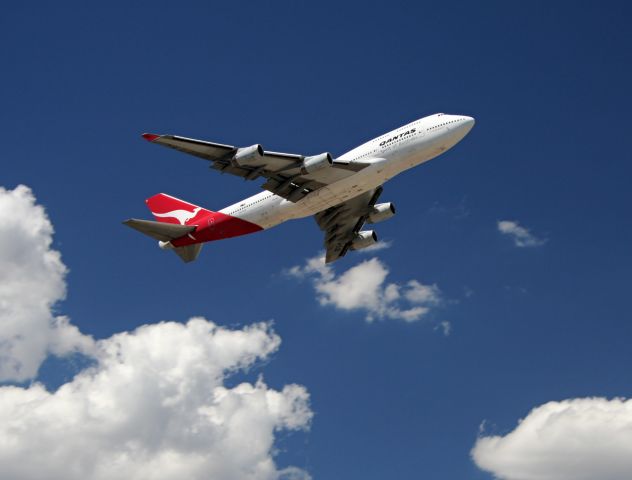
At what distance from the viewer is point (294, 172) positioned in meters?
54.4

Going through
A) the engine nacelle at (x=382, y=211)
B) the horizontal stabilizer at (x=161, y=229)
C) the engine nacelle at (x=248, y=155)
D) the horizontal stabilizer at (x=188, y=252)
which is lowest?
the engine nacelle at (x=248, y=155)

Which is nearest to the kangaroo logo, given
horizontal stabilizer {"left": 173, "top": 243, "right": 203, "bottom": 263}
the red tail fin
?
the red tail fin

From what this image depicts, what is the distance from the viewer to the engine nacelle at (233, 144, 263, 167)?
51.2 m

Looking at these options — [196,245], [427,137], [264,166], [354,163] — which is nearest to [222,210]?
[196,245]

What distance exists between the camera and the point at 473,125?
176ft

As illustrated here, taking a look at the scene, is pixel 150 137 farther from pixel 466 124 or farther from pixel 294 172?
pixel 466 124

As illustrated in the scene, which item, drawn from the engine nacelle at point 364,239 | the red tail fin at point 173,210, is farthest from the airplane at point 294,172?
the engine nacelle at point 364,239

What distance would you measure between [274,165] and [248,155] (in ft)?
10.4

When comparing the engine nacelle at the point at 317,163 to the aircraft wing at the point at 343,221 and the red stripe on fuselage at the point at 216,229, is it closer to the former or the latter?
the red stripe on fuselage at the point at 216,229

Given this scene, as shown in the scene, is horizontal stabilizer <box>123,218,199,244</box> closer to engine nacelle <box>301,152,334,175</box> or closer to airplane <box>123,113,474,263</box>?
airplane <box>123,113,474,263</box>

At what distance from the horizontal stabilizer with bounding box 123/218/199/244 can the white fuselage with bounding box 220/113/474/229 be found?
961 cm

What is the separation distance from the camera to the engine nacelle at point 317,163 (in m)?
52.9

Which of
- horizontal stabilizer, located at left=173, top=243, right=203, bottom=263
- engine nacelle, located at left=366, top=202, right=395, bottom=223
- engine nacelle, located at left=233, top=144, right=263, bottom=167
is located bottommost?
engine nacelle, located at left=233, top=144, right=263, bottom=167

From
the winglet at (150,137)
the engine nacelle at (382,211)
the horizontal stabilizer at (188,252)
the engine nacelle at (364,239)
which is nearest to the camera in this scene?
the winglet at (150,137)
